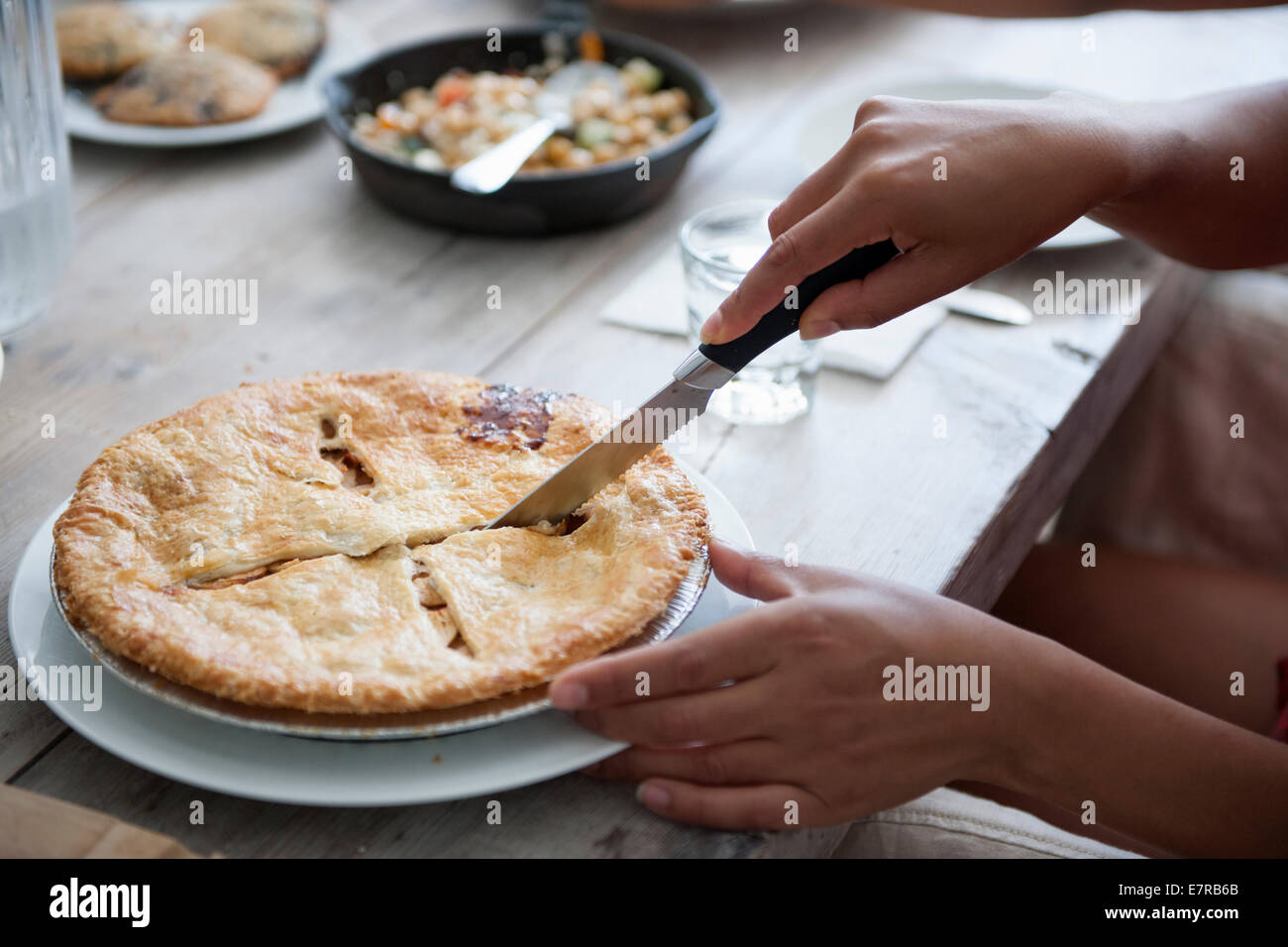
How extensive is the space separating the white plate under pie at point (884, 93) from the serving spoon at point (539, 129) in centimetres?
36

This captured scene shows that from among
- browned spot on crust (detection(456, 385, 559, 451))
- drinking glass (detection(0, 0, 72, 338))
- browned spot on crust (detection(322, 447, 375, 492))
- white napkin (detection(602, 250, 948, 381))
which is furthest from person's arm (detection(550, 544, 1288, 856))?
drinking glass (detection(0, 0, 72, 338))

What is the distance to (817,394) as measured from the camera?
1535 mm

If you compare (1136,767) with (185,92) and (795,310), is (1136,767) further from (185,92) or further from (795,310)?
(185,92)

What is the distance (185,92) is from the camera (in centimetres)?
204

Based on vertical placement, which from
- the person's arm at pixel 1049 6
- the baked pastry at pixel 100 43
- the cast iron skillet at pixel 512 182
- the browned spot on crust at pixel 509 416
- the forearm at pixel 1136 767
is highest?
the person's arm at pixel 1049 6

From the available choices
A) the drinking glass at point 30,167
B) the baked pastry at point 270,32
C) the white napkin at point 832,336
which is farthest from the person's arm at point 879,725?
the baked pastry at point 270,32

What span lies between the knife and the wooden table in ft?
0.67

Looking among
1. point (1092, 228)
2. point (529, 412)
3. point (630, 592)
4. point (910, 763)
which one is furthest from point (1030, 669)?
point (1092, 228)

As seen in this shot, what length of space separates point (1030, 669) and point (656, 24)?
6.62ft

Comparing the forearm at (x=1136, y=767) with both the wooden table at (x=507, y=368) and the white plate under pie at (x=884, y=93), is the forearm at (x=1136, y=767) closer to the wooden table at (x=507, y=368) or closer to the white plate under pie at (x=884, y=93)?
the wooden table at (x=507, y=368)

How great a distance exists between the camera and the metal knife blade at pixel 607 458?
109 cm

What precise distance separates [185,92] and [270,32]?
10.8 inches

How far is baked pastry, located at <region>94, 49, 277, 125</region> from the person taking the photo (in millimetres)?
2020

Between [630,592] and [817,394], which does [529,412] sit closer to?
[630,592]
